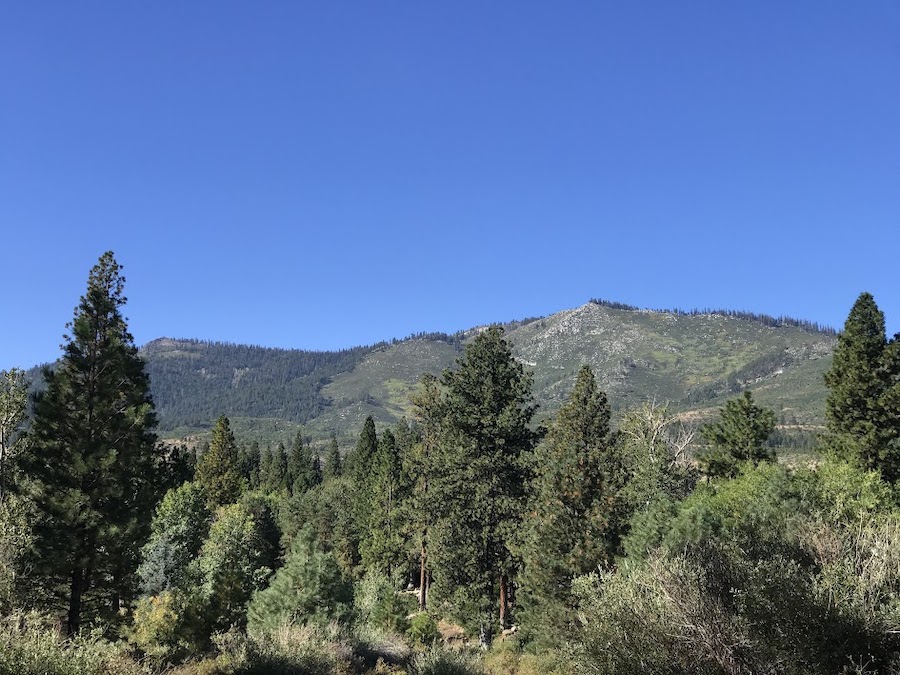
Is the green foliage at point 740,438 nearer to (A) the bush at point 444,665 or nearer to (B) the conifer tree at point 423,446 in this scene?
(B) the conifer tree at point 423,446

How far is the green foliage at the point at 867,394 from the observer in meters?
33.8

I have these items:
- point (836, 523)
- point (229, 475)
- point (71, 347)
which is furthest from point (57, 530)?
point (229, 475)

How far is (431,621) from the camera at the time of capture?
38.6 metres

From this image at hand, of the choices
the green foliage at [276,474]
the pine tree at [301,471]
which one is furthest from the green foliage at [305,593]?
the green foliage at [276,474]

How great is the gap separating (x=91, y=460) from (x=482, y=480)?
18.0 m

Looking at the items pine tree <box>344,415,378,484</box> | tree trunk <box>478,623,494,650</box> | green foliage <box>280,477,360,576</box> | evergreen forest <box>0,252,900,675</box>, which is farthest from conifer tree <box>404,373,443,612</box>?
pine tree <box>344,415,378,484</box>

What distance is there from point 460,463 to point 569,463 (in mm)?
6036

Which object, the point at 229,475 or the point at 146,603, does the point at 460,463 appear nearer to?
the point at 146,603

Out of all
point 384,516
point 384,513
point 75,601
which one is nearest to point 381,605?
point 384,516

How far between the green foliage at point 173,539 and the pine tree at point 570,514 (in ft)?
58.0

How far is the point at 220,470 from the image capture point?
84.1m

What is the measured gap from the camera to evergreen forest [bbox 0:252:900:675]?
12.3 metres

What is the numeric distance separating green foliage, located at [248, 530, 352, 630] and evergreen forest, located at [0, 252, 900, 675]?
0.11 metres

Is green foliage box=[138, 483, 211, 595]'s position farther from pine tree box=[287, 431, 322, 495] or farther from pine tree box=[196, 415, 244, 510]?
pine tree box=[287, 431, 322, 495]
